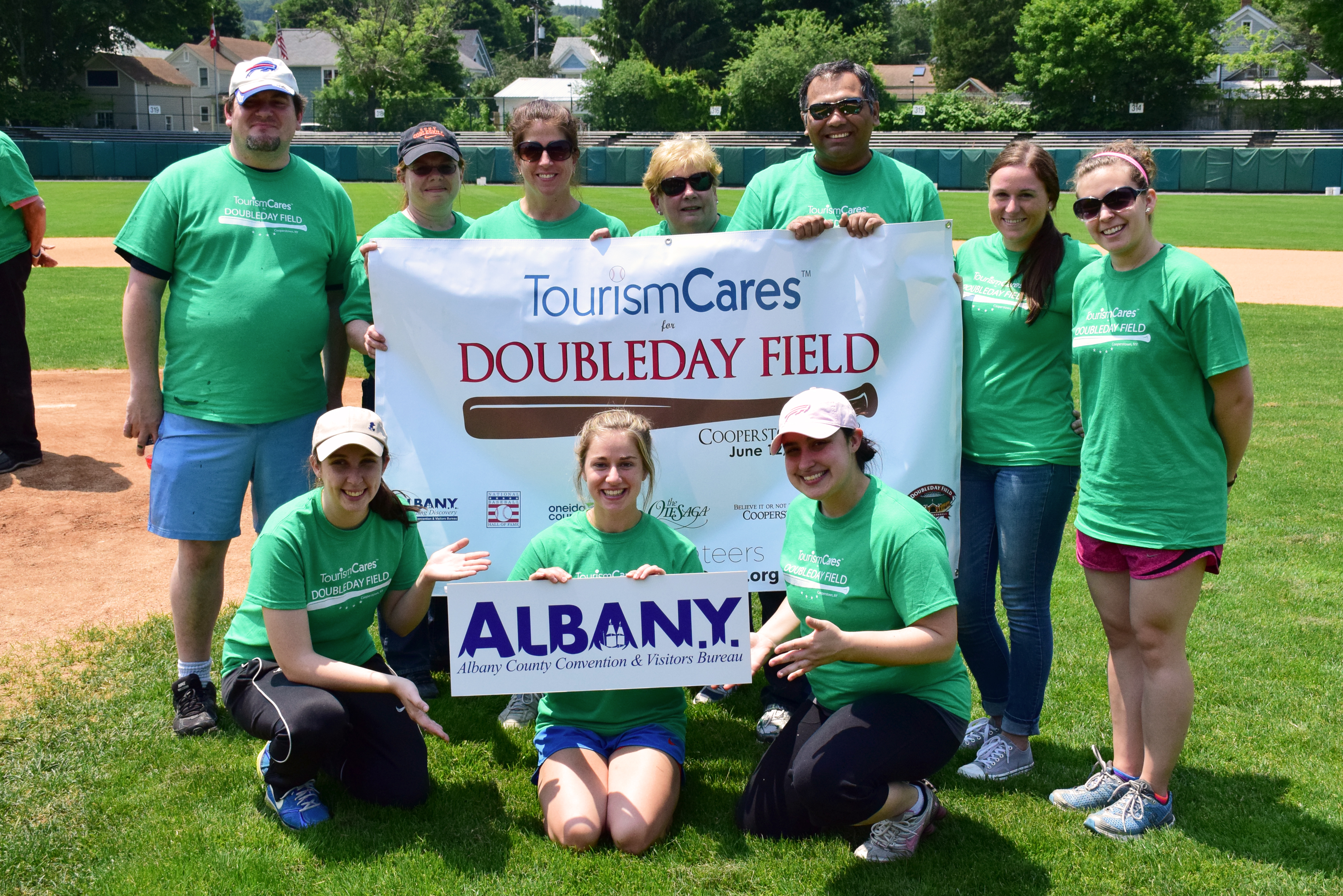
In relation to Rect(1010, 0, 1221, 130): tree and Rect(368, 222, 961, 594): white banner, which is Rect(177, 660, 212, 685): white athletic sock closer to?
Rect(368, 222, 961, 594): white banner

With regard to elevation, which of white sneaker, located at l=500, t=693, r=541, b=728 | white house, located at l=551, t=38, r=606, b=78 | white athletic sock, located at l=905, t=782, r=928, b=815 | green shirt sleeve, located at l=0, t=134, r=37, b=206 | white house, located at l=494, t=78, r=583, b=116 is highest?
white house, located at l=551, t=38, r=606, b=78

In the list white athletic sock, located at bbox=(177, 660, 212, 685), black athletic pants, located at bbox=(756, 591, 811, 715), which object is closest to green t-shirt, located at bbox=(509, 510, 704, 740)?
black athletic pants, located at bbox=(756, 591, 811, 715)

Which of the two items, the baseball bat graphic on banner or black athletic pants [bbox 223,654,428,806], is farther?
the baseball bat graphic on banner

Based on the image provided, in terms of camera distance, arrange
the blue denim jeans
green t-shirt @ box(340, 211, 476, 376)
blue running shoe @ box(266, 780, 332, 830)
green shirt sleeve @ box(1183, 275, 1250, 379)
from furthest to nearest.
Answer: green t-shirt @ box(340, 211, 476, 376) < the blue denim jeans < blue running shoe @ box(266, 780, 332, 830) < green shirt sleeve @ box(1183, 275, 1250, 379)

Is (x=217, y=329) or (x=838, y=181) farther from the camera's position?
(x=838, y=181)

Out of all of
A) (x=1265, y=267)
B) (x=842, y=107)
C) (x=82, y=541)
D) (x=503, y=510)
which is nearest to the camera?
(x=842, y=107)

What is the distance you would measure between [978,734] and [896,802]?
3.39 feet

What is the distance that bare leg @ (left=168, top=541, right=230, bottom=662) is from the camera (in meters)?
4.56

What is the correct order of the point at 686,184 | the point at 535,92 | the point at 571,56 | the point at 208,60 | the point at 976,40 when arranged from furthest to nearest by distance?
1. the point at 571,56
2. the point at 208,60
3. the point at 535,92
4. the point at 976,40
5. the point at 686,184

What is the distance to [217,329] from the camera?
444cm

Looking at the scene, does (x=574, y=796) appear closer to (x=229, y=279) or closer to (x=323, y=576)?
(x=323, y=576)

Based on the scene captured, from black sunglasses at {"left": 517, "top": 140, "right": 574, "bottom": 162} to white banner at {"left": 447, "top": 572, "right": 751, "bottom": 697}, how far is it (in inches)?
76.8

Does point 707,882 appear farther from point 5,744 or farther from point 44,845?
point 5,744

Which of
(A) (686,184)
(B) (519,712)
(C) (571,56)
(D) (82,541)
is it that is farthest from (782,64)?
(C) (571,56)
